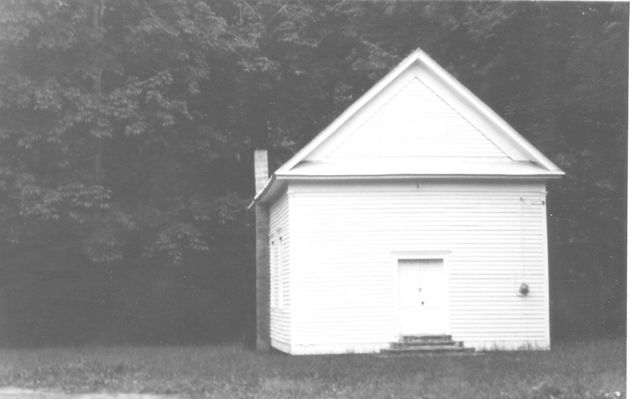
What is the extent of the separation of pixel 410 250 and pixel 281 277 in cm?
389

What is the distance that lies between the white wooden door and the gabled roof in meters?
2.20

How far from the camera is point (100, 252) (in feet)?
105

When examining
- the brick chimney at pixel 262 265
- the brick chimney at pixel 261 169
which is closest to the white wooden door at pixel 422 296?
the brick chimney at pixel 262 265

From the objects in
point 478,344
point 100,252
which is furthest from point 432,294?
point 100,252

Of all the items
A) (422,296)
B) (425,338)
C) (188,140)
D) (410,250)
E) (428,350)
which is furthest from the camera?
(188,140)

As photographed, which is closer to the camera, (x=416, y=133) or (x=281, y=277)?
(x=416, y=133)

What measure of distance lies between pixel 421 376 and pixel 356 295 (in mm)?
6194

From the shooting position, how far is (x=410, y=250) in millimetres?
24156

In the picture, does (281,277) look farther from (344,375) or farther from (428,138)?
(344,375)

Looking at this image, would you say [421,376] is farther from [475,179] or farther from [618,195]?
[618,195]

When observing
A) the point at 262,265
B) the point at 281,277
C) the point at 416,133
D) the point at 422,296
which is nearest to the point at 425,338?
the point at 422,296

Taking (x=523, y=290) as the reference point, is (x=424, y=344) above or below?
below

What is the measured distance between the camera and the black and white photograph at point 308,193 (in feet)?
78.4

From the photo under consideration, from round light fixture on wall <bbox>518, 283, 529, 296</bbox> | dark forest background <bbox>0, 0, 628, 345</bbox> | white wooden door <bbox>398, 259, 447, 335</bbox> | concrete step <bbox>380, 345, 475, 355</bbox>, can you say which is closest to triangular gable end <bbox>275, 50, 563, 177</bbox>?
white wooden door <bbox>398, 259, 447, 335</bbox>
